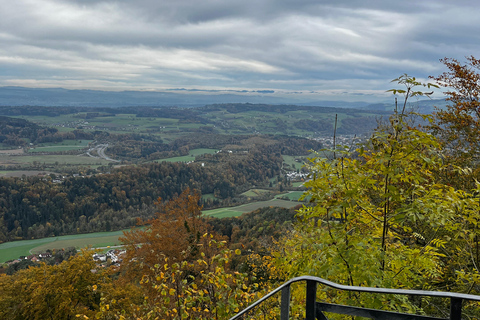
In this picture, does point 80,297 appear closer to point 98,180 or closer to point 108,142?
point 98,180

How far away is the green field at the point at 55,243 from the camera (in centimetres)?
5334

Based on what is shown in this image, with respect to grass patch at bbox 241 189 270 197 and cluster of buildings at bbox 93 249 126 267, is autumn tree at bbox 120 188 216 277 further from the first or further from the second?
grass patch at bbox 241 189 270 197

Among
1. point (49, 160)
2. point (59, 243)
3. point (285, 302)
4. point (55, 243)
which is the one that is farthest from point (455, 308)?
point (49, 160)

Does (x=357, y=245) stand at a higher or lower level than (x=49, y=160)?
higher

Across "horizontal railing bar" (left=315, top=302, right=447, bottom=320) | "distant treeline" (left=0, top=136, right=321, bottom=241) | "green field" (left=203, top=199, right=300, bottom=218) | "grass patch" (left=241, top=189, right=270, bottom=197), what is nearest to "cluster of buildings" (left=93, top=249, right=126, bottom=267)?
"green field" (left=203, top=199, right=300, bottom=218)

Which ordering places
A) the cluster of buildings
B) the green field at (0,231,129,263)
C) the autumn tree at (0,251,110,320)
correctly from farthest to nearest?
the green field at (0,231,129,263) → the cluster of buildings → the autumn tree at (0,251,110,320)

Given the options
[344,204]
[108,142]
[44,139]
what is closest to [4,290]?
[344,204]

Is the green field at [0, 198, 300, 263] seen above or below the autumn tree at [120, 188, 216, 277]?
below

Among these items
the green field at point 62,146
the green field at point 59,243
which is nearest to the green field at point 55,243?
the green field at point 59,243

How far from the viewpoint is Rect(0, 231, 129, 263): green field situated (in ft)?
175

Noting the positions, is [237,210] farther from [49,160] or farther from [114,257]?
[49,160]

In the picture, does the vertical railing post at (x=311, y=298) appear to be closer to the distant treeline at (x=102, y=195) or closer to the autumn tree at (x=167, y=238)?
the autumn tree at (x=167, y=238)

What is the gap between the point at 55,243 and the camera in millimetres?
59375

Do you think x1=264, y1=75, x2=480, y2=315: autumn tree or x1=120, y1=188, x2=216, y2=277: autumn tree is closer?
x1=264, y1=75, x2=480, y2=315: autumn tree
